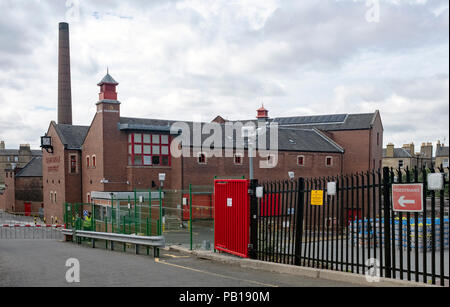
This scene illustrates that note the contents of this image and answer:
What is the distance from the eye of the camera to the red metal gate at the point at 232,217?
11.6m

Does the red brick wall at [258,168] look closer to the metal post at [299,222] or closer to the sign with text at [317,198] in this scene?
the metal post at [299,222]

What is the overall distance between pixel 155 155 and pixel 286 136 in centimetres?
1663

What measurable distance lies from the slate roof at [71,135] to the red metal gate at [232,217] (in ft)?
122

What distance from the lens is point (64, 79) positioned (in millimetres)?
56969

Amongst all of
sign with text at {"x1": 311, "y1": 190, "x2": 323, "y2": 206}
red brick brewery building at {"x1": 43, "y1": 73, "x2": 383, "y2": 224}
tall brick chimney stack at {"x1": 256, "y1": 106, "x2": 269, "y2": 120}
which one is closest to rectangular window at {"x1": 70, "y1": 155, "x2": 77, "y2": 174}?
red brick brewery building at {"x1": 43, "y1": 73, "x2": 383, "y2": 224}

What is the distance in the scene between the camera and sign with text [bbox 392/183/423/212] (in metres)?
7.75

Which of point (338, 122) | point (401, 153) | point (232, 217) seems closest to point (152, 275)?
point (232, 217)

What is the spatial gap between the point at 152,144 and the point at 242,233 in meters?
31.2

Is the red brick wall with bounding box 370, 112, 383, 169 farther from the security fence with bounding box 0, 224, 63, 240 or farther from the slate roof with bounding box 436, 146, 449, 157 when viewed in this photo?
the slate roof with bounding box 436, 146, 449, 157

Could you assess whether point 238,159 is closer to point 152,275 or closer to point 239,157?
point 239,157

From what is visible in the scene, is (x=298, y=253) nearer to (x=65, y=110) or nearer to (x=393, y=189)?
(x=393, y=189)

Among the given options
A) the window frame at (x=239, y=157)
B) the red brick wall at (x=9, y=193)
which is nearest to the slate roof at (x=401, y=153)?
the window frame at (x=239, y=157)

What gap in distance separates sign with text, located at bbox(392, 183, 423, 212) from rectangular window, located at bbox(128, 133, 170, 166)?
34.8 metres
